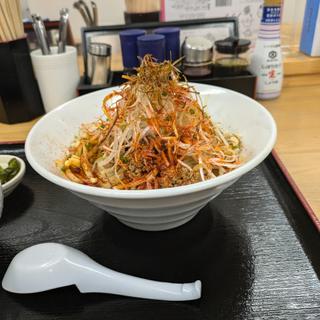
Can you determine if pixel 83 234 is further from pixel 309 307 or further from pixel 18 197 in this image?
pixel 309 307

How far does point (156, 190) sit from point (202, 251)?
0.22 m

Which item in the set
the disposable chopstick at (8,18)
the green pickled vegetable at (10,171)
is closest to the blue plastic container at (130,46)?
the disposable chopstick at (8,18)

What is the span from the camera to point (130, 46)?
1.35 meters

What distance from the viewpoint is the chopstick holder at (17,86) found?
1.23 m

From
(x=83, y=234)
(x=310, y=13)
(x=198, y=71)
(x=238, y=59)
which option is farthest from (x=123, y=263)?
(x=310, y=13)

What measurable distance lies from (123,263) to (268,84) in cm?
105

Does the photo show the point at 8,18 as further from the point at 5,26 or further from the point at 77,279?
the point at 77,279

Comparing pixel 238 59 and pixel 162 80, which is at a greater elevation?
pixel 162 80

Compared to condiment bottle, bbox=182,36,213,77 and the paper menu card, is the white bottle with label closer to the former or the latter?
condiment bottle, bbox=182,36,213,77

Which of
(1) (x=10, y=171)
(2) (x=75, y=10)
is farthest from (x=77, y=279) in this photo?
(2) (x=75, y=10)

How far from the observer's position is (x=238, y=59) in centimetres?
135

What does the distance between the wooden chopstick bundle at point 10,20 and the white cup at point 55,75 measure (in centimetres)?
11

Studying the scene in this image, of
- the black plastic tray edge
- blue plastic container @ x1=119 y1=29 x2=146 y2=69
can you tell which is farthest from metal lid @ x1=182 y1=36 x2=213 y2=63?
the black plastic tray edge

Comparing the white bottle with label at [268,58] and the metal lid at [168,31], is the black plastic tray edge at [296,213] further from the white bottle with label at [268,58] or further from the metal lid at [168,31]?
the metal lid at [168,31]
